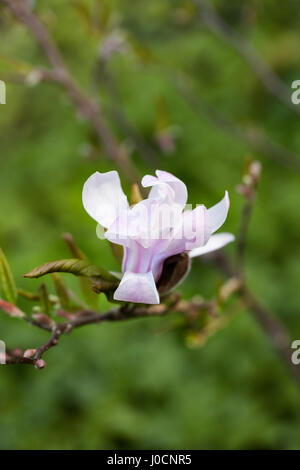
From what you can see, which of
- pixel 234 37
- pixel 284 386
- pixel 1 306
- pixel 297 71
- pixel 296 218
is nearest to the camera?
pixel 1 306

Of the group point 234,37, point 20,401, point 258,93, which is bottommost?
point 20,401

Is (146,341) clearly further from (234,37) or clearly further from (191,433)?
(234,37)

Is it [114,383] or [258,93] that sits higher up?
[258,93]

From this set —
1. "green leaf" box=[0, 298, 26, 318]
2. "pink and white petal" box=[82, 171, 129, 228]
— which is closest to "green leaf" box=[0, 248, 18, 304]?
"green leaf" box=[0, 298, 26, 318]

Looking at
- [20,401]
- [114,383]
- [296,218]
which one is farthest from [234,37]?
[20,401]

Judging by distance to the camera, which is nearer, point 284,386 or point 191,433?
point 191,433

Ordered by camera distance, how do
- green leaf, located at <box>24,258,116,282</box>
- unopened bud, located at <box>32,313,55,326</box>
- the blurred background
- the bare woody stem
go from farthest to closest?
1. the blurred background
2. the bare woody stem
3. unopened bud, located at <box>32,313,55,326</box>
4. green leaf, located at <box>24,258,116,282</box>

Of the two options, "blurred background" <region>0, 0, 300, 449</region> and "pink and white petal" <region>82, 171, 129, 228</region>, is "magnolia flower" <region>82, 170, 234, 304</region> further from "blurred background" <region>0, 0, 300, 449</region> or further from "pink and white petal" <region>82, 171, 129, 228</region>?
"blurred background" <region>0, 0, 300, 449</region>

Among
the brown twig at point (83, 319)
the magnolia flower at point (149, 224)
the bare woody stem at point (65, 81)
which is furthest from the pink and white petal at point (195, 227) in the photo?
the bare woody stem at point (65, 81)
